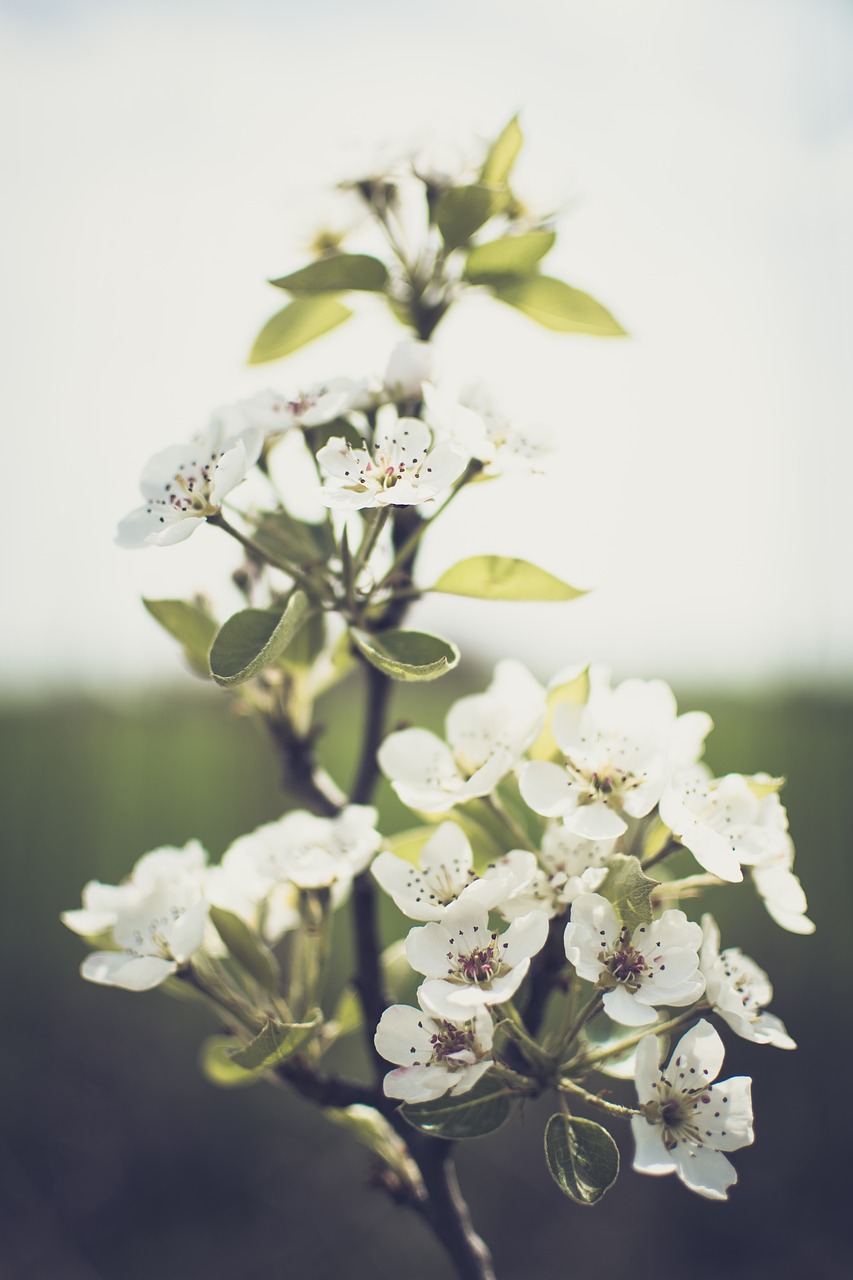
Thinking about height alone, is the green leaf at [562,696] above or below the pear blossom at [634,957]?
above

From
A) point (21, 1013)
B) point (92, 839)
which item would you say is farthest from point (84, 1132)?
point (92, 839)

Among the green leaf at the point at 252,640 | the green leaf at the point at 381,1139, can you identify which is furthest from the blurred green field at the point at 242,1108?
the green leaf at the point at 252,640

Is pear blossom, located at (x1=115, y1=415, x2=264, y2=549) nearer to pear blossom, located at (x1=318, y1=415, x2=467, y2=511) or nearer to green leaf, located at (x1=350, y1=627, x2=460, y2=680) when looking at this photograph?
pear blossom, located at (x1=318, y1=415, x2=467, y2=511)

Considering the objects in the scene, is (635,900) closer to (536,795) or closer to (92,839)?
(536,795)

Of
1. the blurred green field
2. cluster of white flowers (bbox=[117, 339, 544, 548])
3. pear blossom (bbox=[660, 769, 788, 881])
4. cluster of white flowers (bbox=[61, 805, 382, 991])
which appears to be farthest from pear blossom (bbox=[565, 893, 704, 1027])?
the blurred green field

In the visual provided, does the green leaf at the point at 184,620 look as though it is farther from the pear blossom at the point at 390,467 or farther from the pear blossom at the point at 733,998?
the pear blossom at the point at 733,998
